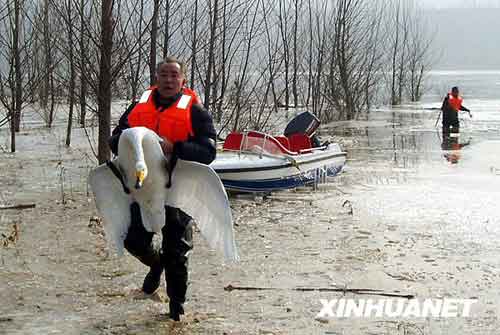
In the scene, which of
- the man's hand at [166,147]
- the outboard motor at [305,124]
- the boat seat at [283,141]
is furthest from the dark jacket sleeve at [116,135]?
the outboard motor at [305,124]

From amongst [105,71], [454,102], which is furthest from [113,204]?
[454,102]

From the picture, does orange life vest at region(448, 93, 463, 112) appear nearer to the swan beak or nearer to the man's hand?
the man's hand

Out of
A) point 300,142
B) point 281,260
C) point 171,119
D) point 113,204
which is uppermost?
point 171,119

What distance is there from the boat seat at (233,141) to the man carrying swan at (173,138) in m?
6.17

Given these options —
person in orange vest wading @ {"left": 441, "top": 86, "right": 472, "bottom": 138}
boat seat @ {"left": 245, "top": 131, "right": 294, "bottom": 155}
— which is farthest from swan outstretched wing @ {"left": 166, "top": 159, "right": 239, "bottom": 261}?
person in orange vest wading @ {"left": 441, "top": 86, "right": 472, "bottom": 138}

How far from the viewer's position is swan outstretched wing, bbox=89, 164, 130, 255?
16.0ft

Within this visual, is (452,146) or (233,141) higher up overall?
(233,141)

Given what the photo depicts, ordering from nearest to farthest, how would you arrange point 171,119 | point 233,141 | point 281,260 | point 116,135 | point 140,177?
1. point 140,177
2. point 171,119
3. point 116,135
4. point 281,260
5. point 233,141

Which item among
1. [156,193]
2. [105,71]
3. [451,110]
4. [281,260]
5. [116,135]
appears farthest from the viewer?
[451,110]

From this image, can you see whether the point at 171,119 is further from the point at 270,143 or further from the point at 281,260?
the point at 270,143

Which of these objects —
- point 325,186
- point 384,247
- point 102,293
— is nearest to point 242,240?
point 384,247

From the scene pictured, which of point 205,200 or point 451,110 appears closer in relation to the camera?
point 205,200

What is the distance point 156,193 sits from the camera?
469 cm

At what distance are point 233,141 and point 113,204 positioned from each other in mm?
6380
